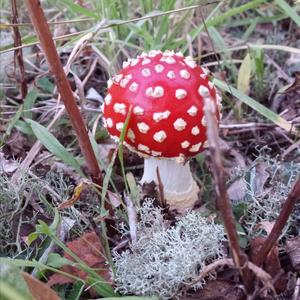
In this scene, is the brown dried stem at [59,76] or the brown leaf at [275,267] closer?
the brown dried stem at [59,76]

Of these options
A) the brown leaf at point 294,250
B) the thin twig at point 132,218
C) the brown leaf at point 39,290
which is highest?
the brown leaf at point 39,290

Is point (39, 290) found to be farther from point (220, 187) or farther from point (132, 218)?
point (220, 187)

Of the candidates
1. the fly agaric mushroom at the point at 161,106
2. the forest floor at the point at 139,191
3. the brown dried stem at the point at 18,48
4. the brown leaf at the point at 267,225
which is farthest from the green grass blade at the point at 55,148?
the brown leaf at the point at 267,225

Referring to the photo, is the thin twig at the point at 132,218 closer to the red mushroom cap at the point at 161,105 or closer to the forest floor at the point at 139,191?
the forest floor at the point at 139,191

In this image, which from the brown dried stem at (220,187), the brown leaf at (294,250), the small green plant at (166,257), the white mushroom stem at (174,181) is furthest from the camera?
the white mushroom stem at (174,181)

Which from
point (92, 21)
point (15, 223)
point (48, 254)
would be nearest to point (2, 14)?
point (92, 21)

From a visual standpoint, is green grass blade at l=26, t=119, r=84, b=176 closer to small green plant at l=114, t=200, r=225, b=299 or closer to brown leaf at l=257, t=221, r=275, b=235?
small green plant at l=114, t=200, r=225, b=299

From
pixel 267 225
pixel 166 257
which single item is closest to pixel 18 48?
pixel 166 257

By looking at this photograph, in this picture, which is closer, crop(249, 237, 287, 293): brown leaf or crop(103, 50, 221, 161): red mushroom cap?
crop(249, 237, 287, 293): brown leaf

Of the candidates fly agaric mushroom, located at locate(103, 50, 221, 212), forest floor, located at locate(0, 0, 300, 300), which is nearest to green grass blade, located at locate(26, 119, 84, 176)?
forest floor, located at locate(0, 0, 300, 300)
